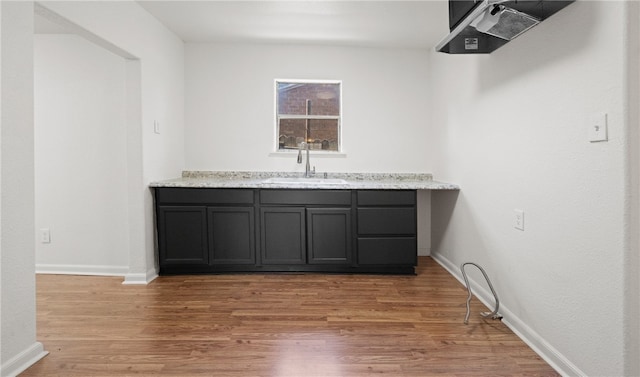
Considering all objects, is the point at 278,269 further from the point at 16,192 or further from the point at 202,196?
the point at 16,192

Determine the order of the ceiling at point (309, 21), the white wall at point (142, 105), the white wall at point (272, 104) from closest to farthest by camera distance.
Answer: the white wall at point (142, 105) → the ceiling at point (309, 21) → the white wall at point (272, 104)

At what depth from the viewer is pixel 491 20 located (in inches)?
68.7

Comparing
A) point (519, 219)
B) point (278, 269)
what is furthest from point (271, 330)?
point (519, 219)

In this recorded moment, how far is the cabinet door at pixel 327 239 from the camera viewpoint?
312 cm

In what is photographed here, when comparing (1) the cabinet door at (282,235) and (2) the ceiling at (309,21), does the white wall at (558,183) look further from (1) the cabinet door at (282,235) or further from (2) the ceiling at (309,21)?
(1) the cabinet door at (282,235)

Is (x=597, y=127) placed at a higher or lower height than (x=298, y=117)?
lower

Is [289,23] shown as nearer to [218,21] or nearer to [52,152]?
[218,21]

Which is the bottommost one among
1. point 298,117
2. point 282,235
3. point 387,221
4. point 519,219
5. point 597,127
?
point 282,235

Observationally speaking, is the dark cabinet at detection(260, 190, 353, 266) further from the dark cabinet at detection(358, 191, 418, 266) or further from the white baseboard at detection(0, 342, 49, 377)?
the white baseboard at detection(0, 342, 49, 377)

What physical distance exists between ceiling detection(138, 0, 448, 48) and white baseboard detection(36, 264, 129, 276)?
2.28 metres

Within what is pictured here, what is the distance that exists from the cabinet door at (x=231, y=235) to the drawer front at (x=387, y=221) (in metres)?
0.99

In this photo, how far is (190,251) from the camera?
10.2ft

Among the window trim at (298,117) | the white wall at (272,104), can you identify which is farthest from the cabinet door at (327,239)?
the window trim at (298,117)

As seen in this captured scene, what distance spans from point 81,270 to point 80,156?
104 cm
